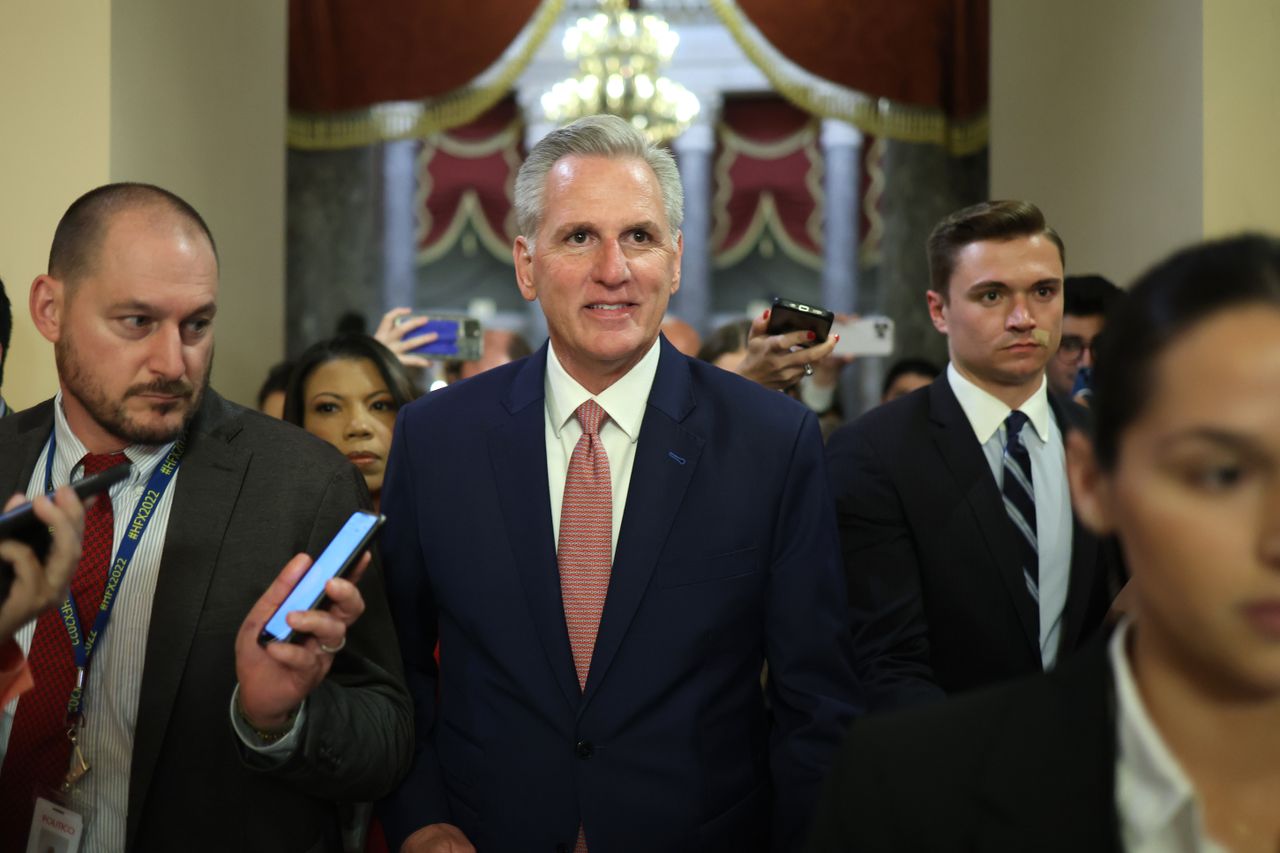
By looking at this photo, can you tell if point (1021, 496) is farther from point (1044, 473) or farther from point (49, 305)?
point (49, 305)

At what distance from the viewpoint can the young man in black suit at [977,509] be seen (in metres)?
2.49

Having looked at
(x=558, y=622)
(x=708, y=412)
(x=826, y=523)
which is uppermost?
(x=708, y=412)

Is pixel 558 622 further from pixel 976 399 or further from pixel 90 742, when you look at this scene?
pixel 976 399

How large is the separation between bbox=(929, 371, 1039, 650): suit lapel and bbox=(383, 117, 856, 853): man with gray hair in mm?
560

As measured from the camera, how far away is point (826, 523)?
2.12 m

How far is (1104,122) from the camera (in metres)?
4.73

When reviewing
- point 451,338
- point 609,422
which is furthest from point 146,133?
point 609,422

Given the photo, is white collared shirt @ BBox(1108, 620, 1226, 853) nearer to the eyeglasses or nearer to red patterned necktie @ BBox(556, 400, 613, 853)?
red patterned necktie @ BBox(556, 400, 613, 853)

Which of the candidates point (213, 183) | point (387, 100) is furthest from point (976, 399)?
point (387, 100)

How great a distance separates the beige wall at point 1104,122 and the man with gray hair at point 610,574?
183 centimetres

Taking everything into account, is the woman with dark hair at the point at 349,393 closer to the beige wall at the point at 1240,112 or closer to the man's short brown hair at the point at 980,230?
the man's short brown hair at the point at 980,230

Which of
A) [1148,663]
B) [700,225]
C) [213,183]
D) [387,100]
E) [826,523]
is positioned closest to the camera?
[1148,663]

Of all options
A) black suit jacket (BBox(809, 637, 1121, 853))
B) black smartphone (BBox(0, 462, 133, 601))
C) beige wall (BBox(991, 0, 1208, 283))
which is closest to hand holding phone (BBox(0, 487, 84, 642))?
black smartphone (BBox(0, 462, 133, 601))

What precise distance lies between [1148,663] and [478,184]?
1167 cm
